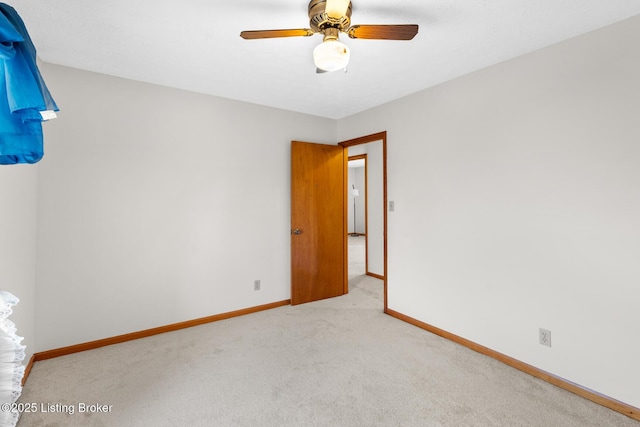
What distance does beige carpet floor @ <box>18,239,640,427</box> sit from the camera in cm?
183

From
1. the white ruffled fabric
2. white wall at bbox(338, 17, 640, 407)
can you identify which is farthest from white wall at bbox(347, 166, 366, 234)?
the white ruffled fabric

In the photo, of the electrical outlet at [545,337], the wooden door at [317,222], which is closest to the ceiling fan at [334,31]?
the wooden door at [317,222]

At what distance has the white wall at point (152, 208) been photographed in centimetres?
256

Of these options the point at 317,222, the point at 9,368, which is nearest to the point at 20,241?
the point at 9,368

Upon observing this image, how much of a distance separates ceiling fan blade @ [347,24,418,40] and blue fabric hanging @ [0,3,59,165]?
1.45 meters

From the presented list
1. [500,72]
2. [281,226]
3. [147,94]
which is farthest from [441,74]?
[147,94]

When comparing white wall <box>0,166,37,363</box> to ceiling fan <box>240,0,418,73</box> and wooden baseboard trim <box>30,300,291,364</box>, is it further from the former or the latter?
ceiling fan <box>240,0,418,73</box>

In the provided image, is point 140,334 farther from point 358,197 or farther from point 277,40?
point 358,197

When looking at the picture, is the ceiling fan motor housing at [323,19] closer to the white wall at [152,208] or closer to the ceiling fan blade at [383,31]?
the ceiling fan blade at [383,31]

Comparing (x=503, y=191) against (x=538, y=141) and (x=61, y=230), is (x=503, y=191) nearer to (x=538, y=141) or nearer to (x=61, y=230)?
(x=538, y=141)

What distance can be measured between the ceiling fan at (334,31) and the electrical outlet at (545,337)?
231 centimetres

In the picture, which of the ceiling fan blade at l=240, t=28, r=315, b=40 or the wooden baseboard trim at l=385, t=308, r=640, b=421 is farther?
the wooden baseboard trim at l=385, t=308, r=640, b=421

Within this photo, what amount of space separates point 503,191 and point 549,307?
942 millimetres

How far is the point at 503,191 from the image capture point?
8.12 feet
